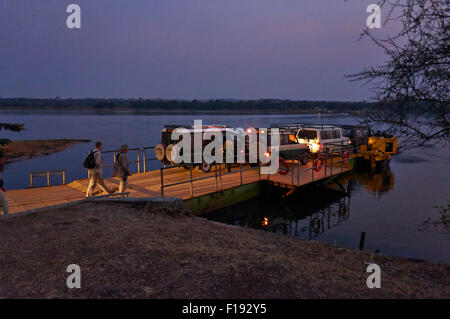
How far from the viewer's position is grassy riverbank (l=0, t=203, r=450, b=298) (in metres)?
4.90

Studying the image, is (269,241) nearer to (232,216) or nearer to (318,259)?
(318,259)

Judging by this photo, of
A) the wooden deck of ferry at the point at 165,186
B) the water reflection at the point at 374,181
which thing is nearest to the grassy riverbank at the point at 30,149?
the wooden deck of ferry at the point at 165,186

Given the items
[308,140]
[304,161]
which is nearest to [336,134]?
[308,140]

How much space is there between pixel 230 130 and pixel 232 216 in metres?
4.06

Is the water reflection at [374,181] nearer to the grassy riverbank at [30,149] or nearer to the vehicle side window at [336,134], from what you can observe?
the vehicle side window at [336,134]

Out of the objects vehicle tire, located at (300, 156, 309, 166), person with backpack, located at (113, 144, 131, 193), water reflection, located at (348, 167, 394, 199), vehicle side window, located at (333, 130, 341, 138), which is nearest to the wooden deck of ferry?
person with backpack, located at (113, 144, 131, 193)

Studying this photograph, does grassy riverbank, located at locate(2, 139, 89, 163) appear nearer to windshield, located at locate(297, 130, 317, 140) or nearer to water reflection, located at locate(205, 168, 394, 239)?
windshield, located at locate(297, 130, 317, 140)

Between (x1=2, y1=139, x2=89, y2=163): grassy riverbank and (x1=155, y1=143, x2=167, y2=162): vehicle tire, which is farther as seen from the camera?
(x1=2, y1=139, x2=89, y2=163): grassy riverbank

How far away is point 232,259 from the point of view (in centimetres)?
607

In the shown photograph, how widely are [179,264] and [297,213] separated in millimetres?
10620

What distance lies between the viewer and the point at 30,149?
171 ft

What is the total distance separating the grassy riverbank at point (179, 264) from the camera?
16.1ft

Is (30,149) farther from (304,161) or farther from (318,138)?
(304,161)

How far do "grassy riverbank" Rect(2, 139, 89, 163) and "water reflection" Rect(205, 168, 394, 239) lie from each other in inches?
1547
